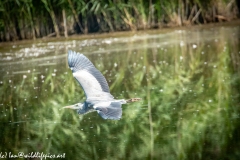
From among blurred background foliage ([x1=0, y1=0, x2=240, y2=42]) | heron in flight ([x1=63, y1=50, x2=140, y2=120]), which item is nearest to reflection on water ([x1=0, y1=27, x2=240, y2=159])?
heron in flight ([x1=63, y1=50, x2=140, y2=120])

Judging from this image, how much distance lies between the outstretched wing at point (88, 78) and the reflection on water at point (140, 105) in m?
0.42

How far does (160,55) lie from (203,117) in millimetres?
5633

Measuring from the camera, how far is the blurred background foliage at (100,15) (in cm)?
1568

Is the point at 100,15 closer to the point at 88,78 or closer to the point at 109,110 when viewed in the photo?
the point at 88,78

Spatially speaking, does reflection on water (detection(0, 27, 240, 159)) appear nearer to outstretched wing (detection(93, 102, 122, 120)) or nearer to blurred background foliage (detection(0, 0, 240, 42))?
outstretched wing (detection(93, 102, 122, 120))

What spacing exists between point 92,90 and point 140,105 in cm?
132

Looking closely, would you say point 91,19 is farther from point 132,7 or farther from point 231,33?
point 231,33

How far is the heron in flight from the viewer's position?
5203 millimetres

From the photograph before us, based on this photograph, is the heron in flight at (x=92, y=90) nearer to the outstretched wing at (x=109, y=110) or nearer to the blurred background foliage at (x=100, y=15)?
the outstretched wing at (x=109, y=110)

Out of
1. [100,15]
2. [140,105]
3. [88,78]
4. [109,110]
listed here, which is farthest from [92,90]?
[100,15]

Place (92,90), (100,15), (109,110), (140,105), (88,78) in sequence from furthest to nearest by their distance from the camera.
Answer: (100,15), (140,105), (88,78), (92,90), (109,110)

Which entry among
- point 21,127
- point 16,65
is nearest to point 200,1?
point 16,65

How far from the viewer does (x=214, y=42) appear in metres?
12.6

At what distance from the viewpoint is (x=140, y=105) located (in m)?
7.04
